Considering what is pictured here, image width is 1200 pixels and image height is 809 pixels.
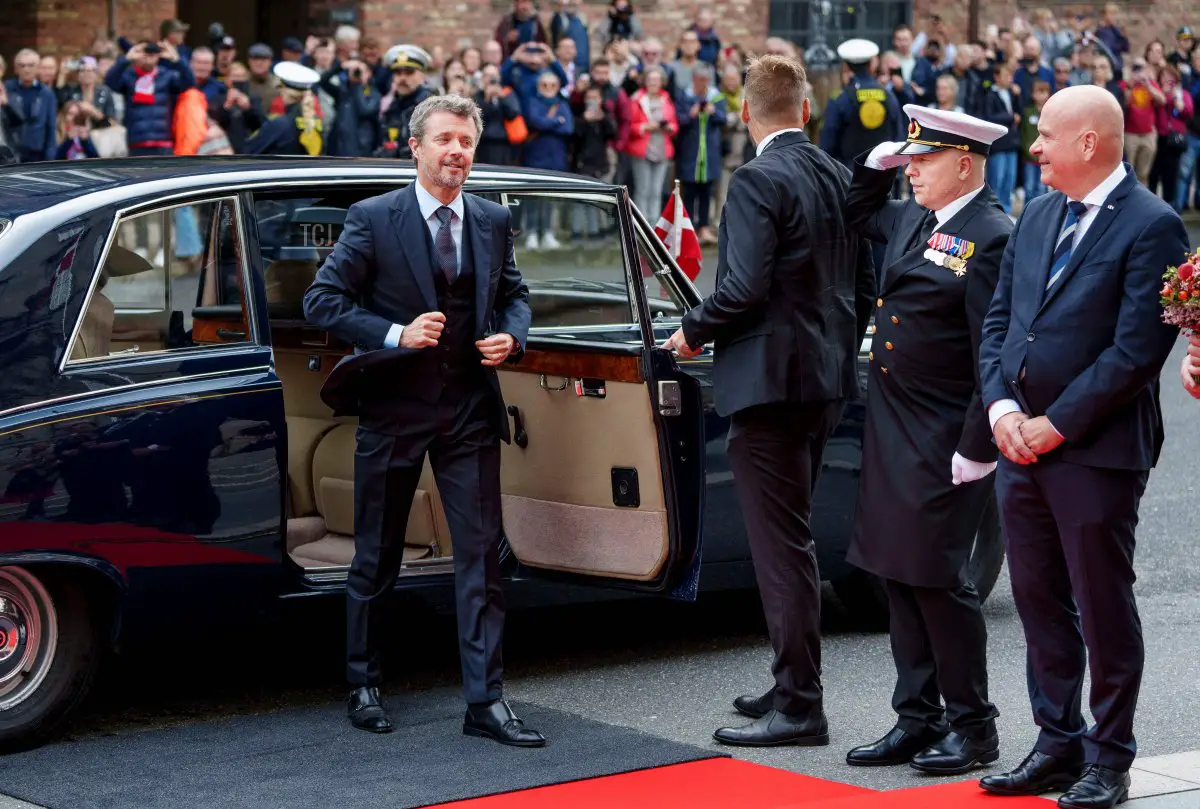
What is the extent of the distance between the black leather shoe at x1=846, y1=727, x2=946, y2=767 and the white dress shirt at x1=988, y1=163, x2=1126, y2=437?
1077 mm

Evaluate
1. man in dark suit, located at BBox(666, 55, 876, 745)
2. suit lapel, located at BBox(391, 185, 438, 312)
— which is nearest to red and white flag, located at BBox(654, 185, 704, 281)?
man in dark suit, located at BBox(666, 55, 876, 745)

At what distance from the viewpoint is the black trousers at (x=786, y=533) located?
604 centimetres

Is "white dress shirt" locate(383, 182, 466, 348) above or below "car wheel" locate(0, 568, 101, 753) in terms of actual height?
above

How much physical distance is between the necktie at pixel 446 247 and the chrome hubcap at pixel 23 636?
1.49 meters

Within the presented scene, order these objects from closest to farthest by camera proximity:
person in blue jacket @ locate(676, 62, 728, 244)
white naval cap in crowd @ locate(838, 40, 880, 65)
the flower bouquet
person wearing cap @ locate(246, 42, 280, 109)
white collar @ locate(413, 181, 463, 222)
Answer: the flower bouquet → white collar @ locate(413, 181, 463, 222) → white naval cap in crowd @ locate(838, 40, 880, 65) → person wearing cap @ locate(246, 42, 280, 109) → person in blue jacket @ locate(676, 62, 728, 244)

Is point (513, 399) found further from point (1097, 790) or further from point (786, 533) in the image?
point (1097, 790)

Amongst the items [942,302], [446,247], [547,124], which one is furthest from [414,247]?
[547,124]

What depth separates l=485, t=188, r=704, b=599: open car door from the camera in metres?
6.43

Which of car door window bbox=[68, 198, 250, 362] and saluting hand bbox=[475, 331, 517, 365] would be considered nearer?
car door window bbox=[68, 198, 250, 362]

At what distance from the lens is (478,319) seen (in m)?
6.11

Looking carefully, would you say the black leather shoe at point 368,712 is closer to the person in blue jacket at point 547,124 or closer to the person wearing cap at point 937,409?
the person wearing cap at point 937,409

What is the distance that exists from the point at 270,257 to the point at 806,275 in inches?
84.7

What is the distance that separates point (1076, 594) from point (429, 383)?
2.02m

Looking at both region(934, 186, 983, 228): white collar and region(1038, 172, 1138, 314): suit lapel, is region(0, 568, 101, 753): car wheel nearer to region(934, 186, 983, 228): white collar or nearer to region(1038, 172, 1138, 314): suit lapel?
region(934, 186, 983, 228): white collar
